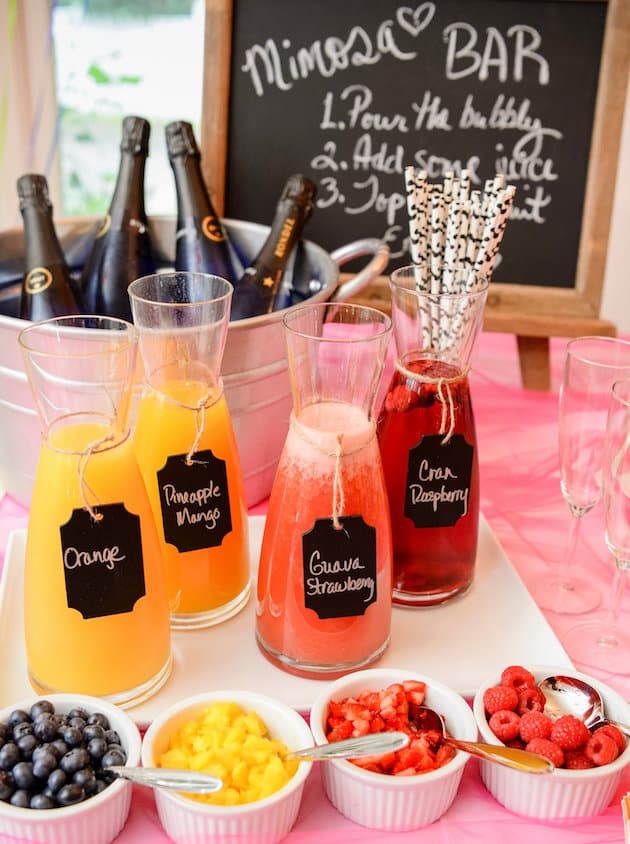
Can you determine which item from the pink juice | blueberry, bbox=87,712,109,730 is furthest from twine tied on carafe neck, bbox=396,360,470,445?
blueberry, bbox=87,712,109,730

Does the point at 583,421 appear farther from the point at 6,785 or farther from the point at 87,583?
the point at 6,785

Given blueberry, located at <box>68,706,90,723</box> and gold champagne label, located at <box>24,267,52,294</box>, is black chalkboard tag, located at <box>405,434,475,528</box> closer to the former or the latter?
blueberry, located at <box>68,706,90,723</box>

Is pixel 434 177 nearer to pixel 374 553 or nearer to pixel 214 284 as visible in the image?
pixel 214 284

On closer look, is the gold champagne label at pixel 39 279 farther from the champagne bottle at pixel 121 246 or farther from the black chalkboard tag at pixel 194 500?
the black chalkboard tag at pixel 194 500

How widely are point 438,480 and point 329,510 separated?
6.6 inches

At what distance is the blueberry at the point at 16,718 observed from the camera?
0.71 meters

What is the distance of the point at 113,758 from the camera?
27.0 inches

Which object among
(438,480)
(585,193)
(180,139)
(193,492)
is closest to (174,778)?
(193,492)

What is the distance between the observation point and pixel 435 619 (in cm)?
96

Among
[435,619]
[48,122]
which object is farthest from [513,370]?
[48,122]

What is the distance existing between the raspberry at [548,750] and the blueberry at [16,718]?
0.41 m

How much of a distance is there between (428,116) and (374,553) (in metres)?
0.92

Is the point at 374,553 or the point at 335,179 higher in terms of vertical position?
the point at 335,179

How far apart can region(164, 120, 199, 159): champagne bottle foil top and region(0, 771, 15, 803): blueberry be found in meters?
0.94
